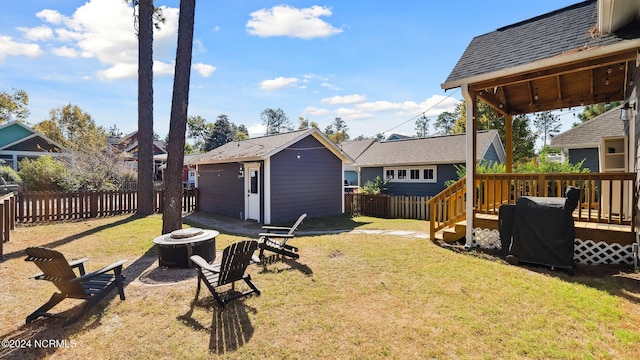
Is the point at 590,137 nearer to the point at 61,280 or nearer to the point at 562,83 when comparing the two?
the point at 562,83

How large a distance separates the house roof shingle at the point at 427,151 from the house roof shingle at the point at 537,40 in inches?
287

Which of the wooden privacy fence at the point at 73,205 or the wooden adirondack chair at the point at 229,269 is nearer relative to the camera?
the wooden adirondack chair at the point at 229,269

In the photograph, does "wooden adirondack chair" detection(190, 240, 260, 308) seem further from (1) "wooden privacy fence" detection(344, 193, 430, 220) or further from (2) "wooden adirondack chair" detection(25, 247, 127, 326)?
(1) "wooden privacy fence" detection(344, 193, 430, 220)

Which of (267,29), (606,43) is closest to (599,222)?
(606,43)

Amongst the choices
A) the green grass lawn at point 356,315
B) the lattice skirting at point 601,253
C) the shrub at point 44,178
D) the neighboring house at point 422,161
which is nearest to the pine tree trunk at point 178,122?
the green grass lawn at point 356,315

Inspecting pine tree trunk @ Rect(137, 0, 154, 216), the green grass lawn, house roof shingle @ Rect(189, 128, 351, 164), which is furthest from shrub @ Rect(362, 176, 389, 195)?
pine tree trunk @ Rect(137, 0, 154, 216)

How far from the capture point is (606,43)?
16.3ft

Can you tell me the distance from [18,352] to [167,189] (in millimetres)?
4875

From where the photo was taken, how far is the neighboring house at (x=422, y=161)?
14602mm

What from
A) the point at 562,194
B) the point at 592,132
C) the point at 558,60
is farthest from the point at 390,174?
the point at 558,60

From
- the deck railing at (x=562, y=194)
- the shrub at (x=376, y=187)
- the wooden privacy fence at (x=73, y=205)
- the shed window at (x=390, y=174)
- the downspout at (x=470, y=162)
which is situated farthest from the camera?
the shed window at (x=390, y=174)

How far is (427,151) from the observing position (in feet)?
52.3

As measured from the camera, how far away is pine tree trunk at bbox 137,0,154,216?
11.4 m

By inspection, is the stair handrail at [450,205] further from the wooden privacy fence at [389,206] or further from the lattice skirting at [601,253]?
the wooden privacy fence at [389,206]
